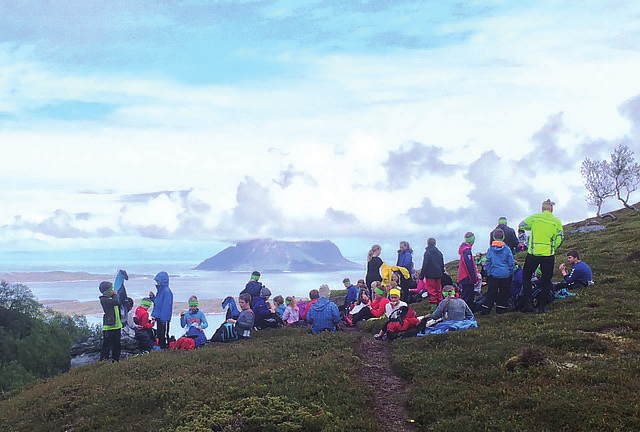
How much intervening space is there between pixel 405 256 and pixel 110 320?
17.0 meters

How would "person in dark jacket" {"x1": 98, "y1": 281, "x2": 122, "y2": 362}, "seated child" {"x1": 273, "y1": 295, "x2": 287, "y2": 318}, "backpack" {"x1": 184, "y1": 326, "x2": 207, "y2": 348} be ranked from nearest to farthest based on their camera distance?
1. "person in dark jacket" {"x1": 98, "y1": 281, "x2": 122, "y2": 362}
2. "backpack" {"x1": 184, "y1": 326, "x2": 207, "y2": 348}
3. "seated child" {"x1": 273, "y1": 295, "x2": 287, "y2": 318}

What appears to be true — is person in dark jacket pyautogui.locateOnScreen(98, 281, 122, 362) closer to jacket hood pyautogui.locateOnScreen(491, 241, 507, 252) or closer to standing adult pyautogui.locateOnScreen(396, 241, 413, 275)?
standing adult pyautogui.locateOnScreen(396, 241, 413, 275)

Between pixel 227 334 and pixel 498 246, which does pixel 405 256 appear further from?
pixel 227 334

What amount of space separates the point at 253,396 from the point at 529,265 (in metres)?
12.8

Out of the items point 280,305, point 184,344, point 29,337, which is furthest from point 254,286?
point 29,337

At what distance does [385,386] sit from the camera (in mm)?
16141

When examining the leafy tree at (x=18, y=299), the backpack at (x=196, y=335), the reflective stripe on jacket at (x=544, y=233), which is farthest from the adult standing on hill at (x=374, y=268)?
the leafy tree at (x=18, y=299)

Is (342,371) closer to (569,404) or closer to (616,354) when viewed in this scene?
(569,404)

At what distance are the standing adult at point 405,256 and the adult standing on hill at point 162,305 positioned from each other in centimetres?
1364

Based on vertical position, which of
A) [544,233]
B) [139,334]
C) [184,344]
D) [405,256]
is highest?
[544,233]

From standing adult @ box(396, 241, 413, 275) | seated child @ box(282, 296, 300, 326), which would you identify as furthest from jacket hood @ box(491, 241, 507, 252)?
seated child @ box(282, 296, 300, 326)

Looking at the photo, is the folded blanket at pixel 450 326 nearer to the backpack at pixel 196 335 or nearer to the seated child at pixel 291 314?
the seated child at pixel 291 314

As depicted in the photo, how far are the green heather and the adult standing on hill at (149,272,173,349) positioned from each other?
314 centimetres

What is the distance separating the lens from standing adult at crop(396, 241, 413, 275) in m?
31.0
